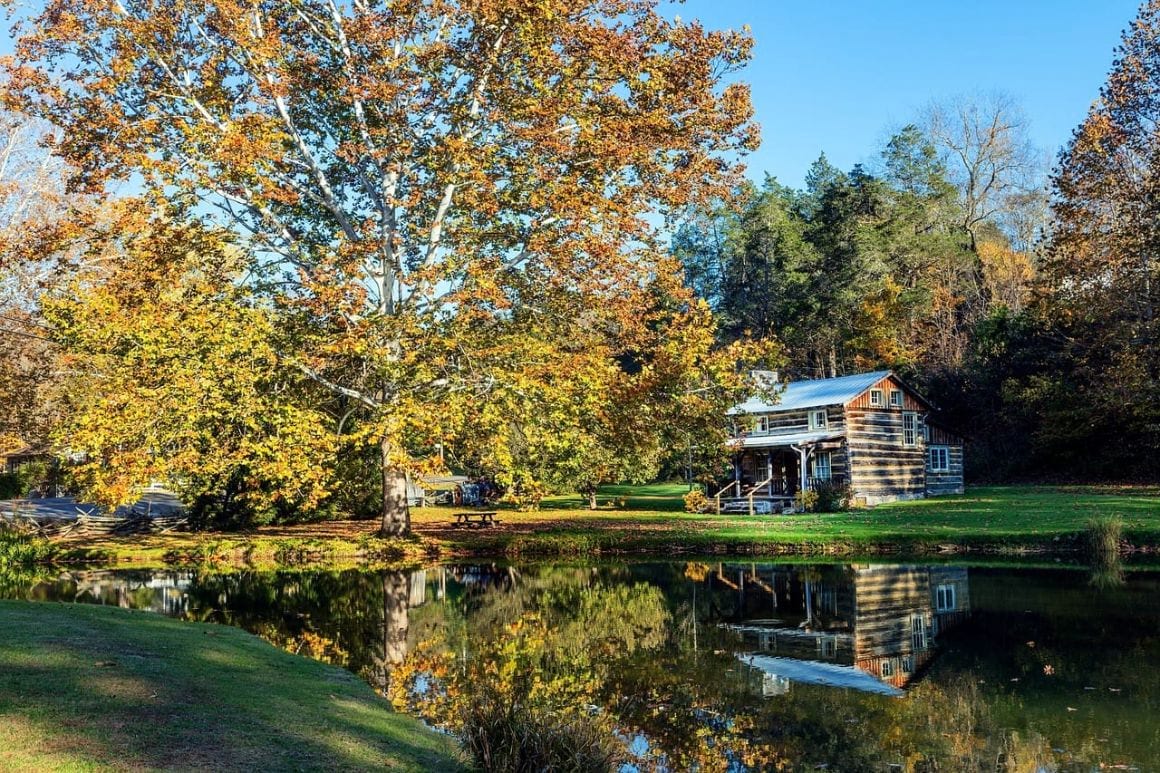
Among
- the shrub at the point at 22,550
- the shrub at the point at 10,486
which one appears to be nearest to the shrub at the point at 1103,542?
the shrub at the point at 22,550

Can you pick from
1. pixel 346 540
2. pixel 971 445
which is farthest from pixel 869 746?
pixel 971 445

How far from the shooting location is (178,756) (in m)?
6.98

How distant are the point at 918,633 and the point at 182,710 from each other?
11.3 meters

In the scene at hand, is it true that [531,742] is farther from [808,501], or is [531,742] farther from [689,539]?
[808,501]

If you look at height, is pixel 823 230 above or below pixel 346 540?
above

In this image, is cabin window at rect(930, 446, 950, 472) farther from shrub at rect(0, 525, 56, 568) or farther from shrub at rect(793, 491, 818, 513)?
shrub at rect(0, 525, 56, 568)

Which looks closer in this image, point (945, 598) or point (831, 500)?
point (945, 598)

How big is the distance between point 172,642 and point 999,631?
1246 cm

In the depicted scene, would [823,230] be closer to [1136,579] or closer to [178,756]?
[1136,579]

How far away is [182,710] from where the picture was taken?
8.37 m

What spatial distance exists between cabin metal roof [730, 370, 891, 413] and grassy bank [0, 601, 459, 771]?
112ft

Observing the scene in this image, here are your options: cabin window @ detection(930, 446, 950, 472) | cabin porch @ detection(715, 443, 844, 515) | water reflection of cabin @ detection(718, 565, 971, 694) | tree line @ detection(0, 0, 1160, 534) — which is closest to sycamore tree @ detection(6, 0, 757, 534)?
tree line @ detection(0, 0, 1160, 534)

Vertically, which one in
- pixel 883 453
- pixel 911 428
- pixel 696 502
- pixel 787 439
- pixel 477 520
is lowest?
pixel 477 520

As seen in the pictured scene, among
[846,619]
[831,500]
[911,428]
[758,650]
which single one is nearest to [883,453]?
[911,428]
